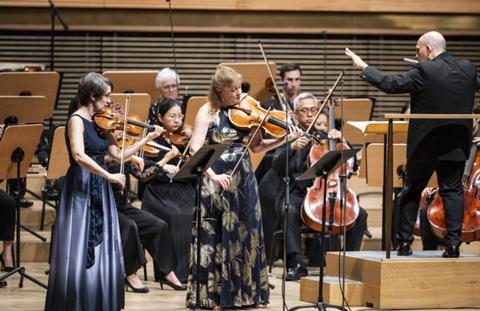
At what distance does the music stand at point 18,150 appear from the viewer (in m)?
6.16

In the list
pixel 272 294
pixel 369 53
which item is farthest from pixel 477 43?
pixel 272 294

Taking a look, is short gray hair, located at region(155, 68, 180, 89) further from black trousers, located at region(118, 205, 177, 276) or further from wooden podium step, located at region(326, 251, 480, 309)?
wooden podium step, located at region(326, 251, 480, 309)

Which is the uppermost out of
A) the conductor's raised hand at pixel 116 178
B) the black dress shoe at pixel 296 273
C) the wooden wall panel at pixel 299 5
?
the wooden wall panel at pixel 299 5

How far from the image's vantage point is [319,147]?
6.84 metres

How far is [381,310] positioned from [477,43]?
16.1 ft

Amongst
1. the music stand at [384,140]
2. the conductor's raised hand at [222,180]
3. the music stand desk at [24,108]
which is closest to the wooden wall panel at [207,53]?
the music stand at [384,140]

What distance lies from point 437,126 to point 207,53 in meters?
4.31

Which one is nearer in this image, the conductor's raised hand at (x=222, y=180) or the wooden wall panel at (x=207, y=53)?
the conductor's raised hand at (x=222, y=180)

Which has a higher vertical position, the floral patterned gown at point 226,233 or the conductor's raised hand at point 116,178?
the conductor's raised hand at point 116,178

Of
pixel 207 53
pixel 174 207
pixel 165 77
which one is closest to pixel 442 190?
pixel 174 207

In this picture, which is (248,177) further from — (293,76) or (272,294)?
(293,76)

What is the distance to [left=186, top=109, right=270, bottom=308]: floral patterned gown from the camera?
5766mm

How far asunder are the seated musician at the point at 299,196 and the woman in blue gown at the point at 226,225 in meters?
1.14

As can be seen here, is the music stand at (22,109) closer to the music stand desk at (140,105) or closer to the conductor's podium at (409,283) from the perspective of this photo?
the music stand desk at (140,105)
